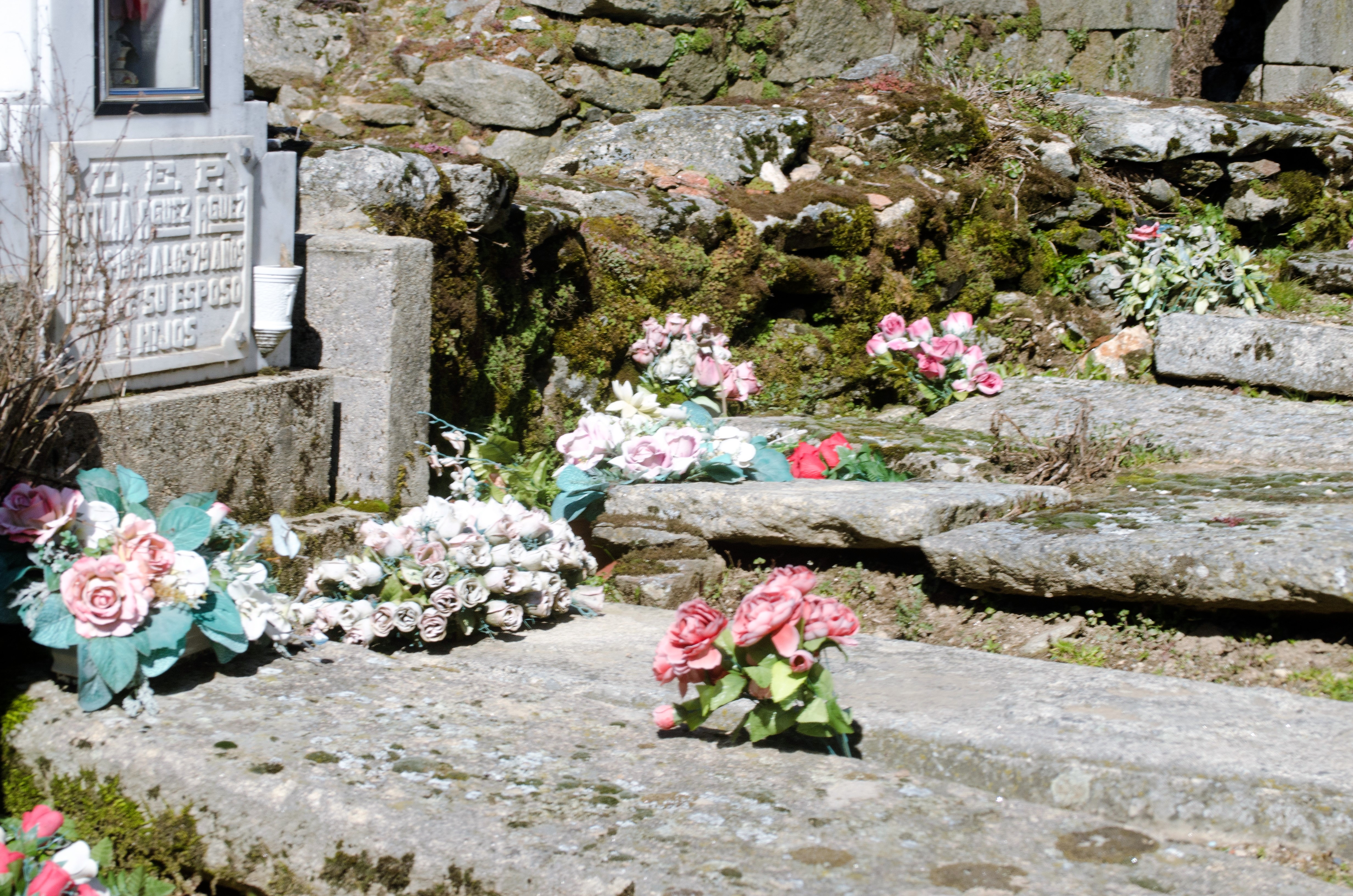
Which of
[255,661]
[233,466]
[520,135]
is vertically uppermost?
[520,135]

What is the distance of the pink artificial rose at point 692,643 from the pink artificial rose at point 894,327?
11.8ft

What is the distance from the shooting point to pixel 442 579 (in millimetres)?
3020

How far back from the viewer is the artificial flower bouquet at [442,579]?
298 centimetres

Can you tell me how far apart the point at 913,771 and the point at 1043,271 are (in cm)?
490

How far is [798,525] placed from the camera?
3.66 metres

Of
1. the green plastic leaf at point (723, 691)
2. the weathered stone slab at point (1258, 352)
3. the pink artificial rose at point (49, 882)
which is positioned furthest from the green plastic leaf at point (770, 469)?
the weathered stone slab at point (1258, 352)

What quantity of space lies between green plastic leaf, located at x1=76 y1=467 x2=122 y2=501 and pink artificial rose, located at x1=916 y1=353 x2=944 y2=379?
147 inches

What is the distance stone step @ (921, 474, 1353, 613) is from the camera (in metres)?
3.01

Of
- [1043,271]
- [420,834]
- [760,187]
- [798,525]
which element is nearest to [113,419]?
[420,834]

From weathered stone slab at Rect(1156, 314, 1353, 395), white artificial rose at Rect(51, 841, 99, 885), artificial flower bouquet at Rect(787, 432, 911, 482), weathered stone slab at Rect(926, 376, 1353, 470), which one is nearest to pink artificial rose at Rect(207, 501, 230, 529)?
white artificial rose at Rect(51, 841, 99, 885)

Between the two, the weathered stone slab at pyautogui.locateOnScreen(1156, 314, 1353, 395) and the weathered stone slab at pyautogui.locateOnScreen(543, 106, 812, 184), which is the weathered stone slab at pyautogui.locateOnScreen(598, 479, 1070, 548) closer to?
the weathered stone slab at pyautogui.locateOnScreen(1156, 314, 1353, 395)

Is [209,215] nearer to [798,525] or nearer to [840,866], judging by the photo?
[798,525]

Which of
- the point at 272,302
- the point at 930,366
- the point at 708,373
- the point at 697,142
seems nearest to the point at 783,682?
the point at 272,302

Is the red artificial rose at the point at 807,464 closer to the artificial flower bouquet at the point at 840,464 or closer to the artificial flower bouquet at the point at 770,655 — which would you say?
the artificial flower bouquet at the point at 840,464
